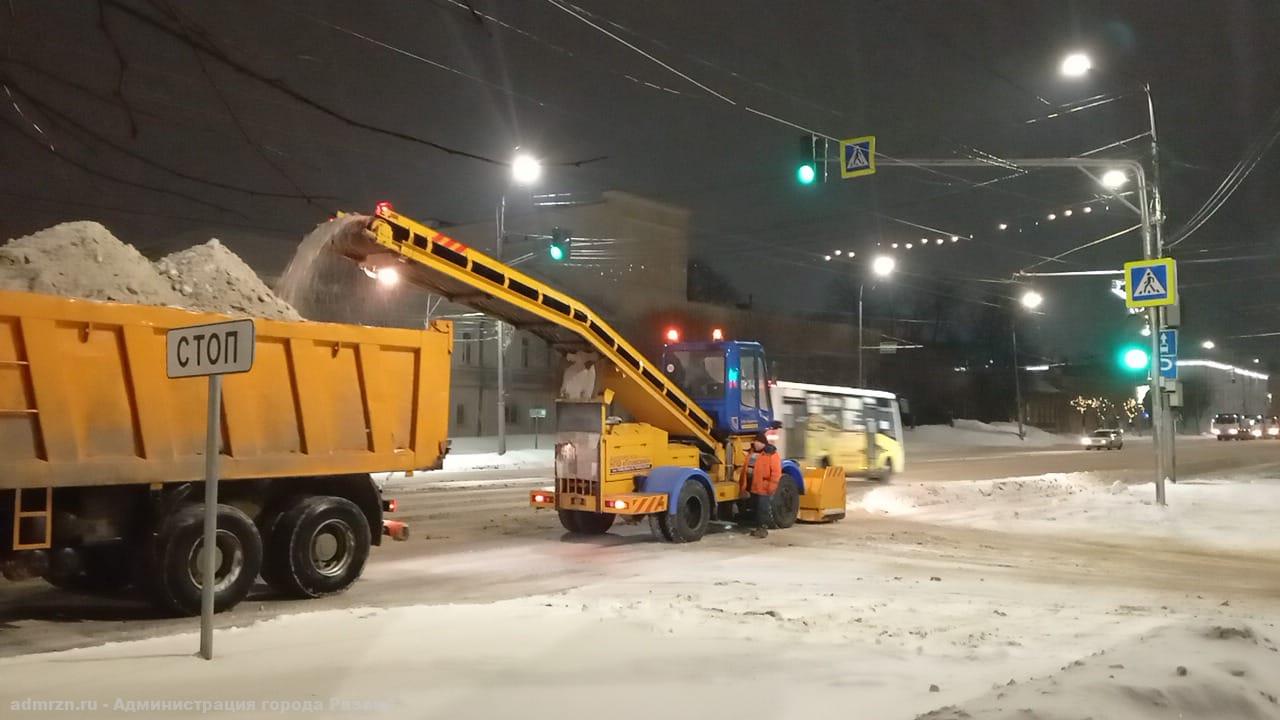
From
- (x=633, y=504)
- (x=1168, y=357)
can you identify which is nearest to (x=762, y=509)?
(x=633, y=504)

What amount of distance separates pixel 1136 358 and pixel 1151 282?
2.47 meters

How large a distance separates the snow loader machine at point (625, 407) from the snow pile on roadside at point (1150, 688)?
7843 mm

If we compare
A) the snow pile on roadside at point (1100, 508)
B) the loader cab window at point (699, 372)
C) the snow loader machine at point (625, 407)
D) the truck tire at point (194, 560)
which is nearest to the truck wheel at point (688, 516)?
the snow loader machine at point (625, 407)

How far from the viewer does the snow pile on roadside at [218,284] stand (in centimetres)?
1038

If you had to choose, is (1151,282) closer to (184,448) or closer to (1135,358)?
(1135,358)

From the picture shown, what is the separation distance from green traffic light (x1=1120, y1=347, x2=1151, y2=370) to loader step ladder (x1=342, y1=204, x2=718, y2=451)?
36.6 ft

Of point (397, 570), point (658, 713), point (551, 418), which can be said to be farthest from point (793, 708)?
point (551, 418)

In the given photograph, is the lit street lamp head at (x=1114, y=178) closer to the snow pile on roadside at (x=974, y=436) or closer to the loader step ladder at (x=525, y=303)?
the loader step ladder at (x=525, y=303)

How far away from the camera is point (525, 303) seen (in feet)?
41.2

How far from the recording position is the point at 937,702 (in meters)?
5.37

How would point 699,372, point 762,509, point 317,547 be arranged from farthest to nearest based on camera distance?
point 699,372, point 762,509, point 317,547

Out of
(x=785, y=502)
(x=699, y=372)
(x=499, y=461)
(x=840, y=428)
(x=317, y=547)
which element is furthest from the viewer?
(x=499, y=461)

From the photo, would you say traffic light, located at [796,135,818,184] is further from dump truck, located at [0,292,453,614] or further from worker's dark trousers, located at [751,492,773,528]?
dump truck, located at [0,292,453,614]

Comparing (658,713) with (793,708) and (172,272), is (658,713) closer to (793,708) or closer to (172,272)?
(793,708)
